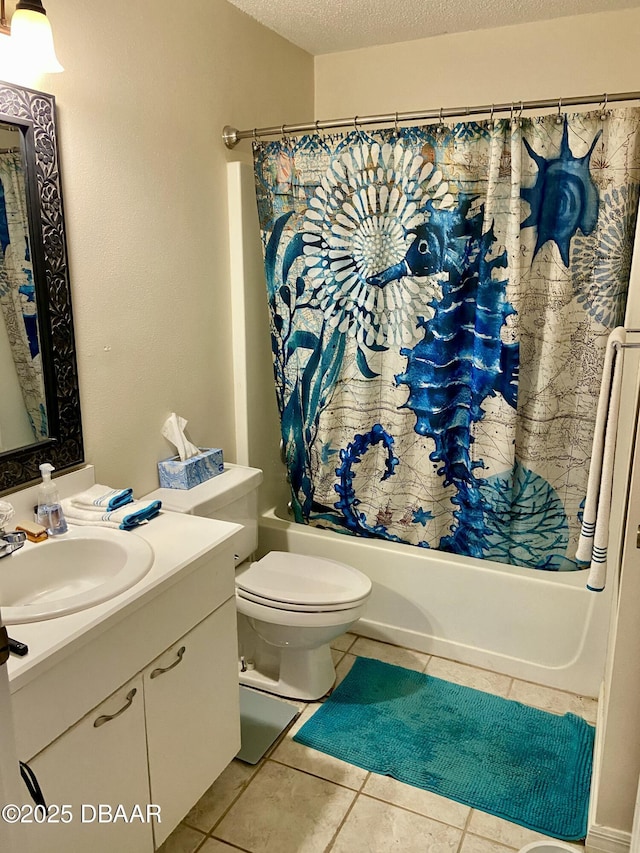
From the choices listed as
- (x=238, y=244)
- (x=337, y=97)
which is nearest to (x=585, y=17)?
(x=337, y=97)

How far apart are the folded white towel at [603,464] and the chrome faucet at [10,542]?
53.0 inches

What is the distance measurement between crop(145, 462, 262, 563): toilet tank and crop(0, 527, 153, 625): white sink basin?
379mm

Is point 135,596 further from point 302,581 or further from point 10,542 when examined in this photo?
point 302,581

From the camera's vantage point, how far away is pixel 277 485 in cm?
285

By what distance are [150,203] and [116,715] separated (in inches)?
59.0

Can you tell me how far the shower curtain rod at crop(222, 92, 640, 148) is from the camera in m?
1.92

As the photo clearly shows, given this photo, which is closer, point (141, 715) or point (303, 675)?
point (141, 715)

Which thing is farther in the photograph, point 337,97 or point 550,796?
point 337,97

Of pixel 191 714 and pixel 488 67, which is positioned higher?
pixel 488 67

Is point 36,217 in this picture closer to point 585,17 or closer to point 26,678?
point 26,678

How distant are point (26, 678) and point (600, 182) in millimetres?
2056

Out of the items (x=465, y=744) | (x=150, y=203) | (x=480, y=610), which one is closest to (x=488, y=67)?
(x=150, y=203)

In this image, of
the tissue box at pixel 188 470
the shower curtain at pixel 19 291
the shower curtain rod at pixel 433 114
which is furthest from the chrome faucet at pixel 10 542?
the shower curtain rod at pixel 433 114

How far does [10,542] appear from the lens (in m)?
1.51
